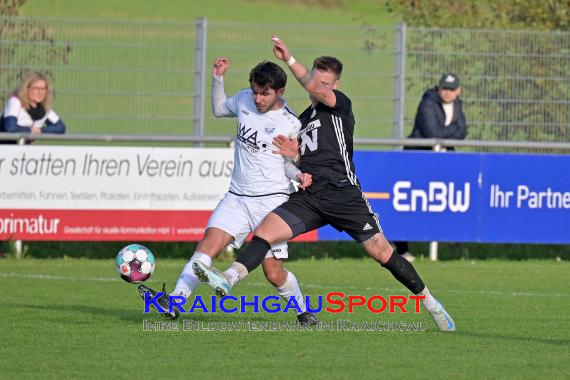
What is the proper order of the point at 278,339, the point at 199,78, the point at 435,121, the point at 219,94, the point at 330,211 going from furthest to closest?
1. the point at 199,78
2. the point at 435,121
3. the point at 219,94
4. the point at 330,211
5. the point at 278,339

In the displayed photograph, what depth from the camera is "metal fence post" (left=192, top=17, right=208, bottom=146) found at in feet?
58.5

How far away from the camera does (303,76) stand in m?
9.97

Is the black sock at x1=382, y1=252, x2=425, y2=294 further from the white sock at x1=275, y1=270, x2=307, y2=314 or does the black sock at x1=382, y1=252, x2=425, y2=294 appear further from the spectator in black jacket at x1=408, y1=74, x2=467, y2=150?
the spectator in black jacket at x1=408, y1=74, x2=467, y2=150

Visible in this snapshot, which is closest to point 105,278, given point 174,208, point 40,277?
point 40,277

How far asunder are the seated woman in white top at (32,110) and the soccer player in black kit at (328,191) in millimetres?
6934

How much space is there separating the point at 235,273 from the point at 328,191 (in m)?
1.03

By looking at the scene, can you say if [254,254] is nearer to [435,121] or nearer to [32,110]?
[32,110]

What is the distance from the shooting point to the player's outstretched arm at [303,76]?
977cm

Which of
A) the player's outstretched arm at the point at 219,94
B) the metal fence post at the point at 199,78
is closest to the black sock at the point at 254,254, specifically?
the player's outstretched arm at the point at 219,94

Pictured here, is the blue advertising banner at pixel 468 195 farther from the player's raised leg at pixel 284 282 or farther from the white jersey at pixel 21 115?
the player's raised leg at pixel 284 282

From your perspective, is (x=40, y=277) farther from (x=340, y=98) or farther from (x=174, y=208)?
(x=340, y=98)

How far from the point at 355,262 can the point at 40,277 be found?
164 inches

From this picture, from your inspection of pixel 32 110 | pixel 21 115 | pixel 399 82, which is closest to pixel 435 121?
pixel 399 82

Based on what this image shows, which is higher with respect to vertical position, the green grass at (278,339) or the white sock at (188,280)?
the white sock at (188,280)
